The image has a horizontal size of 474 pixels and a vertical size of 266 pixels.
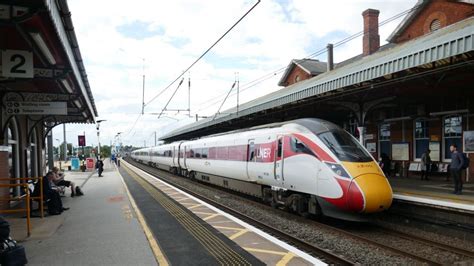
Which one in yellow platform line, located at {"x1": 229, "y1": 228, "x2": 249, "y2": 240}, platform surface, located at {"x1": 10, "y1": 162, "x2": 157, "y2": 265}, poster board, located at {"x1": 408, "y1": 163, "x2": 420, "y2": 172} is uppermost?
poster board, located at {"x1": 408, "y1": 163, "x2": 420, "y2": 172}

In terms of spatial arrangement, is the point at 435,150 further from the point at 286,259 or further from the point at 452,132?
the point at 286,259

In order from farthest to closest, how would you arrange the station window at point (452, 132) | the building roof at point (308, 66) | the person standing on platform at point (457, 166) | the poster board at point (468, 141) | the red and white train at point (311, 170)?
the building roof at point (308, 66) → the station window at point (452, 132) → the poster board at point (468, 141) → the person standing on platform at point (457, 166) → the red and white train at point (311, 170)

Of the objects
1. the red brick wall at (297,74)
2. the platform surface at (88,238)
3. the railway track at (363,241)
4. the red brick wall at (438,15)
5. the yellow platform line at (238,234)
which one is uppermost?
the red brick wall at (438,15)

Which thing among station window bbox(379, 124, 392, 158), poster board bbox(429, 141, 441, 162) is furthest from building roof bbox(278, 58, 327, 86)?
poster board bbox(429, 141, 441, 162)

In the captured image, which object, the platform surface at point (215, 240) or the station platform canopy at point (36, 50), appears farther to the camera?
the platform surface at point (215, 240)

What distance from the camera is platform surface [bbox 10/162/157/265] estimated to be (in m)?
6.40

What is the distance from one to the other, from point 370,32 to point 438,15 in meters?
5.83

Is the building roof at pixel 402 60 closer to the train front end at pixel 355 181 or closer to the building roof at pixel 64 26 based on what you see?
the train front end at pixel 355 181

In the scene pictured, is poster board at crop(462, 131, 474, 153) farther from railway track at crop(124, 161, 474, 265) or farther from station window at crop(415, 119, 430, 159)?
railway track at crop(124, 161, 474, 265)

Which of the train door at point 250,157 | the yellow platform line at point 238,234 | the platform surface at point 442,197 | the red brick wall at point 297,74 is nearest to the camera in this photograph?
the yellow platform line at point 238,234

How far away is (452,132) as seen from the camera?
1706 cm

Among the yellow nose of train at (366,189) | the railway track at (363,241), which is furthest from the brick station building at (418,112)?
the railway track at (363,241)

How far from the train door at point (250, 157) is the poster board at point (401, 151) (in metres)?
9.60

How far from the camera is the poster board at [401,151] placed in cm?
1953
